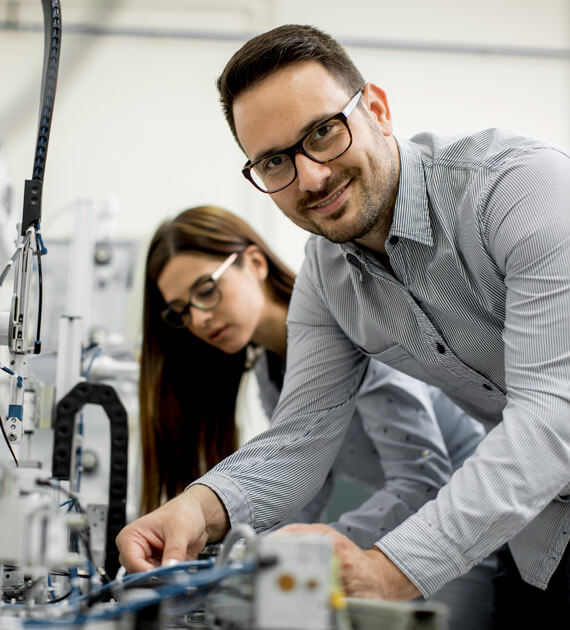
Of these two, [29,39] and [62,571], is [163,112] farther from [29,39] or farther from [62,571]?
[62,571]

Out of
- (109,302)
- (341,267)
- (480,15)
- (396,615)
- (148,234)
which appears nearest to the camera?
(396,615)

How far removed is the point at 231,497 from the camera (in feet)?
3.72

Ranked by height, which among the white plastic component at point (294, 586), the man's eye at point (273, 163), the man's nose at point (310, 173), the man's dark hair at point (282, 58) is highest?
the man's dark hair at point (282, 58)

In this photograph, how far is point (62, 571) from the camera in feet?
3.25

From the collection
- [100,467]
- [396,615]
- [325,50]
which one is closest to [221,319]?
[100,467]

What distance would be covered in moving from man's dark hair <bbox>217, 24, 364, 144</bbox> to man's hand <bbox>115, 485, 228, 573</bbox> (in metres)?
0.65

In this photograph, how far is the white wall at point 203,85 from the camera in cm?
361

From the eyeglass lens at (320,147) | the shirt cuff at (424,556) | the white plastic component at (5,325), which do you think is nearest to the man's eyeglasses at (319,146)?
the eyeglass lens at (320,147)

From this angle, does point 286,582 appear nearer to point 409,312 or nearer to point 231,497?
point 231,497

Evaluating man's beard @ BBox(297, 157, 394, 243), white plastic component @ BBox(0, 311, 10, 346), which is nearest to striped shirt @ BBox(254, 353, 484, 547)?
man's beard @ BBox(297, 157, 394, 243)

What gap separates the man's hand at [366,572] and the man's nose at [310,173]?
0.52 metres

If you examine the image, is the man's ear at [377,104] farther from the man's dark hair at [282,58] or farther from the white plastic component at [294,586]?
the white plastic component at [294,586]

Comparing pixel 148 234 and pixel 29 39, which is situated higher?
pixel 29 39

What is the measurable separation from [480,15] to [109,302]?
269 cm
